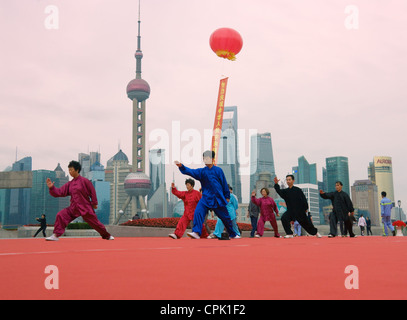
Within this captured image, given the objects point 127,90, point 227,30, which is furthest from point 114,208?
point 227,30

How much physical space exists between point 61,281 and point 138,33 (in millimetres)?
155808

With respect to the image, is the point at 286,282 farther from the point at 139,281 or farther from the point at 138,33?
the point at 138,33

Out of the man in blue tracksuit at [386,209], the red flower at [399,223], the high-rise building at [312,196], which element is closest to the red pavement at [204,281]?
the red flower at [399,223]

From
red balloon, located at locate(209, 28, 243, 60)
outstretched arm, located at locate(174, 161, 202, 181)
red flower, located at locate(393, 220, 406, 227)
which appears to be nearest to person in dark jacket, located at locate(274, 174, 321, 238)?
outstretched arm, located at locate(174, 161, 202, 181)

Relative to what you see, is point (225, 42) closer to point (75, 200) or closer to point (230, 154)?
point (75, 200)

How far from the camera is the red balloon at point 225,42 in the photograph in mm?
Answer: 17203

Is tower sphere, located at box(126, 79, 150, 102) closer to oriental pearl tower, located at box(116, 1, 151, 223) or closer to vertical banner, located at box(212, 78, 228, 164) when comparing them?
oriental pearl tower, located at box(116, 1, 151, 223)

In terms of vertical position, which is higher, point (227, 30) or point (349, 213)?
point (227, 30)

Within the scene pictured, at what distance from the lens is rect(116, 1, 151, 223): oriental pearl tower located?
123812mm

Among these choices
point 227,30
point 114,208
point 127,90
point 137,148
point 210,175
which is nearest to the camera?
point 210,175

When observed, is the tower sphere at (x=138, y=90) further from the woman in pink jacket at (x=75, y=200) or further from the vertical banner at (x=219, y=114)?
the woman in pink jacket at (x=75, y=200)

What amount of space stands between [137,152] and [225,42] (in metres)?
108

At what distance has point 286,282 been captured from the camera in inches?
111

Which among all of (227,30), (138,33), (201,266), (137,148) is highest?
(138,33)
